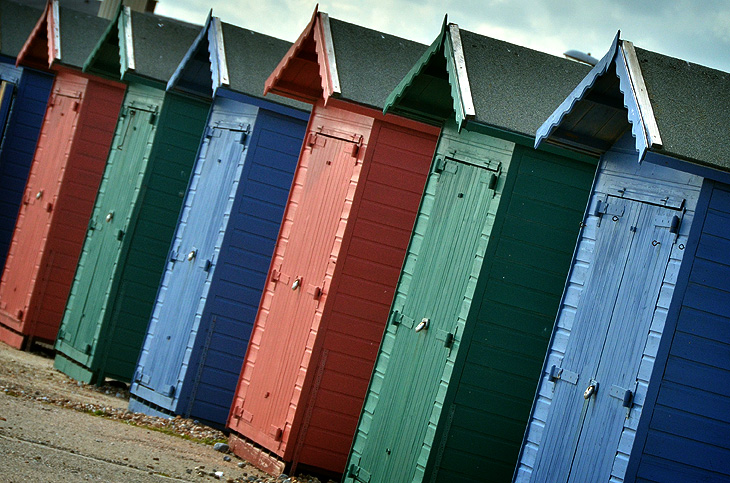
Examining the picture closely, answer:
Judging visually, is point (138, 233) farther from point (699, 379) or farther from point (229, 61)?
point (699, 379)

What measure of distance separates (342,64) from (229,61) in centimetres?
217

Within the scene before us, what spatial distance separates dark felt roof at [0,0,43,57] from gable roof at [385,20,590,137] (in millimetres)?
10289

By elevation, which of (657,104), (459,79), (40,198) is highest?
(459,79)

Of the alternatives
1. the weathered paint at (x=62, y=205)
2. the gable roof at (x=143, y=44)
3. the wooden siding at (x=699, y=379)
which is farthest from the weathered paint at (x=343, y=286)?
the weathered paint at (x=62, y=205)

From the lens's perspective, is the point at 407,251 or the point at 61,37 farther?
the point at 61,37

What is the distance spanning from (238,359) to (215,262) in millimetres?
1058

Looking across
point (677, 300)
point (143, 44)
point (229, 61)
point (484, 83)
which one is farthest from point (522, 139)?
point (143, 44)

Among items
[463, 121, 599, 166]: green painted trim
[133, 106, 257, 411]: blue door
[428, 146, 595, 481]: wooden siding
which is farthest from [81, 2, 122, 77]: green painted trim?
[428, 146, 595, 481]: wooden siding

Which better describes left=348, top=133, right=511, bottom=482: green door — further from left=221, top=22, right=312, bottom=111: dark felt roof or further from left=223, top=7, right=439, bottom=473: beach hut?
left=221, top=22, right=312, bottom=111: dark felt roof

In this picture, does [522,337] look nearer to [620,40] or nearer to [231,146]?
[620,40]

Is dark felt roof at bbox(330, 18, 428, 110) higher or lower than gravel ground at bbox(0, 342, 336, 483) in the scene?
higher

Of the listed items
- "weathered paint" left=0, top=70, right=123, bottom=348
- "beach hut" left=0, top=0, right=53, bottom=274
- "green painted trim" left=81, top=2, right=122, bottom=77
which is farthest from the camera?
"beach hut" left=0, top=0, right=53, bottom=274

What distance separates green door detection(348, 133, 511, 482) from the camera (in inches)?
320

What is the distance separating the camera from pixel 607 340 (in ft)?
23.0
